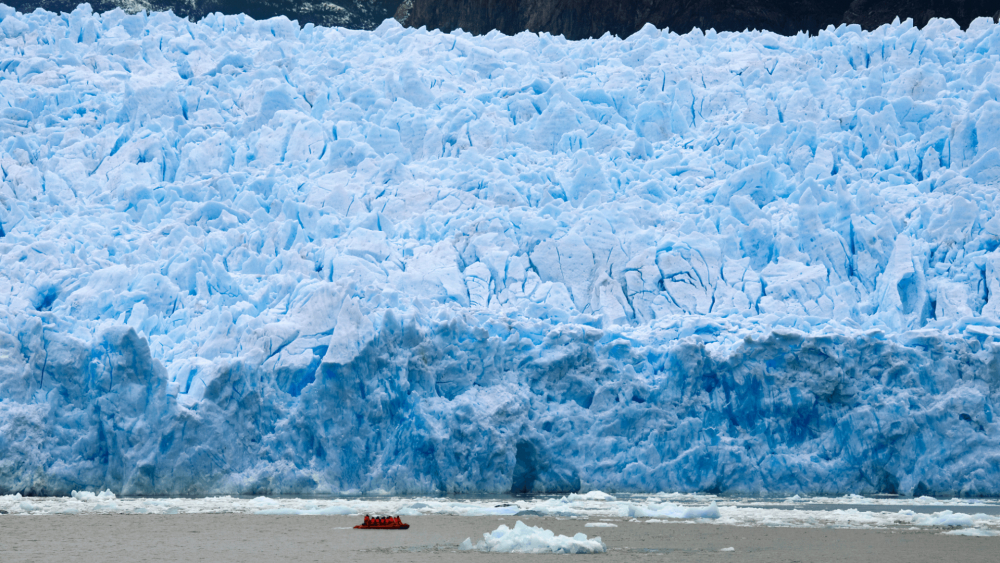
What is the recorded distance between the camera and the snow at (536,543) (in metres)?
7.36

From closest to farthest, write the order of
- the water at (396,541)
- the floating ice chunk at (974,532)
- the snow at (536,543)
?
the water at (396,541)
the snow at (536,543)
the floating ice chunk at (974,532)

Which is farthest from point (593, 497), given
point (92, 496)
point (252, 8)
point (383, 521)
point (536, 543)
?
point (252, 8)

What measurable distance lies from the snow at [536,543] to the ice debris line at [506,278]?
11.9 feet

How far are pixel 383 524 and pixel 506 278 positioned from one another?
4.64 metres

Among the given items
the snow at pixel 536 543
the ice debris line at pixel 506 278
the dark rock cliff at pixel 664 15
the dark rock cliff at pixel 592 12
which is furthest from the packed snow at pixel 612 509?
the dark rock cliff at pixel 664 15

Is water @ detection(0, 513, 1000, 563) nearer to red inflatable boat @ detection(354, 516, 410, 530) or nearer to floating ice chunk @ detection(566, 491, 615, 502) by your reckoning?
red inflatable boat @ detection(354, 516, 410, 530)

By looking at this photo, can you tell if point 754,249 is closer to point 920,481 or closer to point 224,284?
point 920,481

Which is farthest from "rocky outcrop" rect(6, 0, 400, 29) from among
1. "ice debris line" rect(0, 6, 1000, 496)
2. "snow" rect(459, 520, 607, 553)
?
"snow" rect(459, 520, 607, 553)

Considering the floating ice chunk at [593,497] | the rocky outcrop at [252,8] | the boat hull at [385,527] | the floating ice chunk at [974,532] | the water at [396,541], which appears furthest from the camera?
the rocky outcrop at [252,8]

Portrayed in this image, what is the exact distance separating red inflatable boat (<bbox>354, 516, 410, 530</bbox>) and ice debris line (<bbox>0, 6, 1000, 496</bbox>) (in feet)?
7.99

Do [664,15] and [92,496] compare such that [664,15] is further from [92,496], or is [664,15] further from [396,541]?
[396,541]

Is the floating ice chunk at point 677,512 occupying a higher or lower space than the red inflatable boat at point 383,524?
lower

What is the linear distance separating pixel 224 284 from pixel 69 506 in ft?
10.7

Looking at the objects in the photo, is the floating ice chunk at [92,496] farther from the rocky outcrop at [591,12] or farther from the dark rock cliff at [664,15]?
the dark rock cliff at [664,15]
